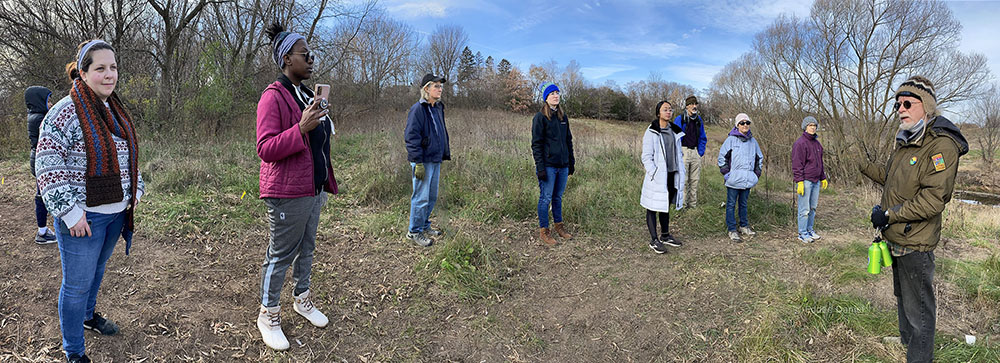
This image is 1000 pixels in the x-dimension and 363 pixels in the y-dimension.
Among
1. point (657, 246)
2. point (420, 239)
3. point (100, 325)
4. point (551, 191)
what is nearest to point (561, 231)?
point (551, 191)

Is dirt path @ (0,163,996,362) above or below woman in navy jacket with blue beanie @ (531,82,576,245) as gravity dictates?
below

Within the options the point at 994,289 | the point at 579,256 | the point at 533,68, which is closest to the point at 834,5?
the point at 994,289

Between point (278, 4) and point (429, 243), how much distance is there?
1187 cm

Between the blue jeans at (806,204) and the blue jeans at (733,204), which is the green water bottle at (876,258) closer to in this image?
the blue jeans at (733,204)

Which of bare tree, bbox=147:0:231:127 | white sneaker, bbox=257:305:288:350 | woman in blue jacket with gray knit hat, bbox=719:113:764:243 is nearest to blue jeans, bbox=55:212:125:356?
white sneaker, bbox=257:305:288:350

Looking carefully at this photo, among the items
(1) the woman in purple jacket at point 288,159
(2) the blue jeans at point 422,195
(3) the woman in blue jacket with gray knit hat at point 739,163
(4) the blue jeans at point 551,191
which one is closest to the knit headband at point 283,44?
(1) the woman in purple jacket at point 288,159

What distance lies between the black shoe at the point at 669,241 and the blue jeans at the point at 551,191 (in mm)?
1203

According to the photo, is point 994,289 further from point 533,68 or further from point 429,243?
point 533,68

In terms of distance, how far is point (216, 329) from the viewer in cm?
309

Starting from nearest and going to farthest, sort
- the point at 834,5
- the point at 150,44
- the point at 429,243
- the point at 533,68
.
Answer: the point at 429,243 < the point at 150,44 < the point at 834,5 < the point at 533,68

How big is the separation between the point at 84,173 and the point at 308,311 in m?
1.53

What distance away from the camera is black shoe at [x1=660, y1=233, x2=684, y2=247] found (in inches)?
204

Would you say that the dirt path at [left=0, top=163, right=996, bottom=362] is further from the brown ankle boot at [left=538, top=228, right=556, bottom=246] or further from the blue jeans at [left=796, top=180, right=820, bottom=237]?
the blue jeans at [left=796, top=180, right=820, bottom=237]

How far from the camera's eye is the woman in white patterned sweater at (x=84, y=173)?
219 centimetres
